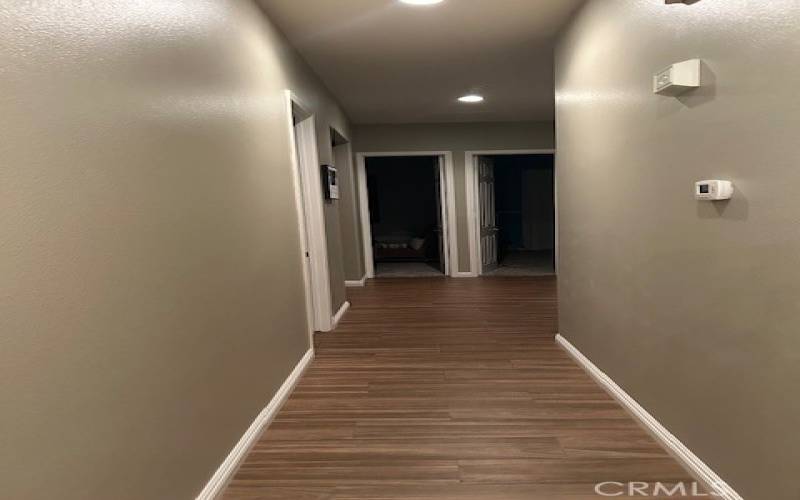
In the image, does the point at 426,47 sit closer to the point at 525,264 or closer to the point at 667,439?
the point at 667,439

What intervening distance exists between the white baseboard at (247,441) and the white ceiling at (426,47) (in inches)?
87.6

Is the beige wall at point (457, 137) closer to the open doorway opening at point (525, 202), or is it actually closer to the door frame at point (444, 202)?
the door frame at point (444, 202)

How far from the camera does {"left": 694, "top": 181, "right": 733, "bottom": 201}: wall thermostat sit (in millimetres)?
1467

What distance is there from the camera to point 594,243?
2.62 meters

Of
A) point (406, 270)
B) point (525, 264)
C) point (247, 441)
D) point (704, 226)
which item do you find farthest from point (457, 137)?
point (247, 441)

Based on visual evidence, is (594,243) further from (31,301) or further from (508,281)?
(508,281)

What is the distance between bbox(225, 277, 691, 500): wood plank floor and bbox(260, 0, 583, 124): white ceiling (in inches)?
90.1

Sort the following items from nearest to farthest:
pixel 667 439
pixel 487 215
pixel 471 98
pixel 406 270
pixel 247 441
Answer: pixel 667 439 < pixel 247 441 < pixel 471 98 < pixel 487 215 < pixel 406 270

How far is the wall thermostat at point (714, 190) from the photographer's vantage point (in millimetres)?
1467

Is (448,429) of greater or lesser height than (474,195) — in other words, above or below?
below

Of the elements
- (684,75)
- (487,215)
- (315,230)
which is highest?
(684,75)

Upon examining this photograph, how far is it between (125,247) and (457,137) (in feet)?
18.3

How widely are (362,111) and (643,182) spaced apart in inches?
157

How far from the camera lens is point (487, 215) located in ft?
22.2
